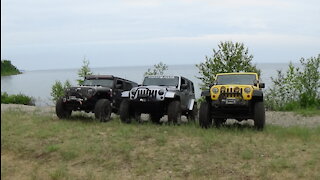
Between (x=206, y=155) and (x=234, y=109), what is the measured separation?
2852 mm

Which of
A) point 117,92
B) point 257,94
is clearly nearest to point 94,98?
point 117,92

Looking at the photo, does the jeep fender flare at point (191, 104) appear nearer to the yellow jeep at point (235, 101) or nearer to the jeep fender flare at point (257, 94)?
the yellow jeep at point (235, 101)

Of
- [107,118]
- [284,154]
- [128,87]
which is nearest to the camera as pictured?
[284,154]

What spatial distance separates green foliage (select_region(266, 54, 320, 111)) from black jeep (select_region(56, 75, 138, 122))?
34.3 ft

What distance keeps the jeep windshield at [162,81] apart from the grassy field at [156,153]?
2.34m

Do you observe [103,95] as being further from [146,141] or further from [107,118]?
[146,141]

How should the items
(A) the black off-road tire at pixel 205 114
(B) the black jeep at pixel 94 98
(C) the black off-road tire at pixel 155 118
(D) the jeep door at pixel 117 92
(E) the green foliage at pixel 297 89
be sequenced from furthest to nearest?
1. (E) the green foliage at pixel 297 89
2. (D) the jeep door at pixel 117 92
3. (C) the black off-road tire at pixel 155 118
4. (B) the black jeep at pixel 94 98
5. (A) the black off-road tire at pixel 205 114

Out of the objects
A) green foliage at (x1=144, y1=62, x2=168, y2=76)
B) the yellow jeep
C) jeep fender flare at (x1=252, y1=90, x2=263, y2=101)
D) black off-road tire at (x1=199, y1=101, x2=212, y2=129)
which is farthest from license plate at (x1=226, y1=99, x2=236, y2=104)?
green foliage at (x1=144, y1=62, x2=168, y2=76)

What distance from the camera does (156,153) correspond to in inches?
335

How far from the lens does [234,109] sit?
35.2 ft

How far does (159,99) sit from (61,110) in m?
3.60

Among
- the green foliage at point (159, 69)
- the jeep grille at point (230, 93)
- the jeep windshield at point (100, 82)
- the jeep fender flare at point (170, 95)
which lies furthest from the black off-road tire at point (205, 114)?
the green foliage at point (159, 69)

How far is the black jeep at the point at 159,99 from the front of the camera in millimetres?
11672

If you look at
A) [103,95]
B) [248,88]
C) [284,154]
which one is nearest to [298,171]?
[284,154]
